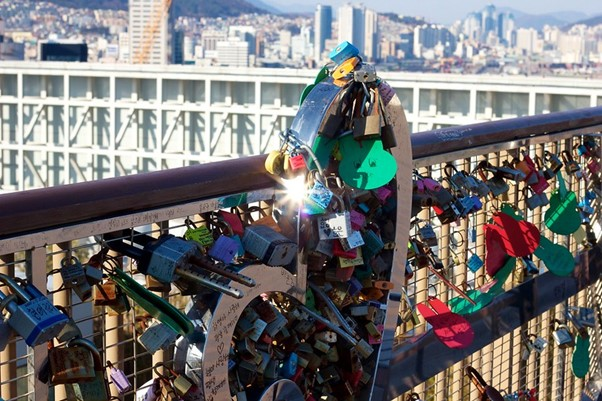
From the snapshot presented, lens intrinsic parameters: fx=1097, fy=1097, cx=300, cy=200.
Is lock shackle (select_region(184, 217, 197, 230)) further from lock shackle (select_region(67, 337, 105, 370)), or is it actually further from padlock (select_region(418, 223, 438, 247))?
padlock (select_region(418, 223, 438, 247))

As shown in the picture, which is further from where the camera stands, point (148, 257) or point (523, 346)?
point (523, 346)

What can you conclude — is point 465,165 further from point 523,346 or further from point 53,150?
point 53,150

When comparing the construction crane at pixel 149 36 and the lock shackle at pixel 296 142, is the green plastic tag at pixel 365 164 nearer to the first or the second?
the lock shackle at pixel 296 142

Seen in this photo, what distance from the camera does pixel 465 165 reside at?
2.50 meters

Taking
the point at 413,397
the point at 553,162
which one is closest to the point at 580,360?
the point at 553,162

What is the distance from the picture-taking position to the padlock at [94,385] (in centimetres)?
134

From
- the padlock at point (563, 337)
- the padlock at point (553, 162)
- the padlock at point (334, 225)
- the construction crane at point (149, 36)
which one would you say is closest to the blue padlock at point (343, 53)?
the padlock at point (334, 225)

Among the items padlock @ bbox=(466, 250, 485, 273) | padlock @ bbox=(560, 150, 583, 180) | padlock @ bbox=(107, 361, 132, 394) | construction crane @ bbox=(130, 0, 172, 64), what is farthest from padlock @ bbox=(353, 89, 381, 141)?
construction crane @ bbox=(130, 0, 172, 64)

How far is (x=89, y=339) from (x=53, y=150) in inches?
1926

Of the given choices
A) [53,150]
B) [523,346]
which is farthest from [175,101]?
[523,346]

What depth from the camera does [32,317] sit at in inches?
48.6

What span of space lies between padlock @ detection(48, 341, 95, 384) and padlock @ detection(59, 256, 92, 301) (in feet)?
0.25

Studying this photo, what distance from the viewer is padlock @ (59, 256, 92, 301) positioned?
1.37m

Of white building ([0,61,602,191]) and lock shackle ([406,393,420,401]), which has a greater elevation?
lock shackle ([406,393,420,401])
